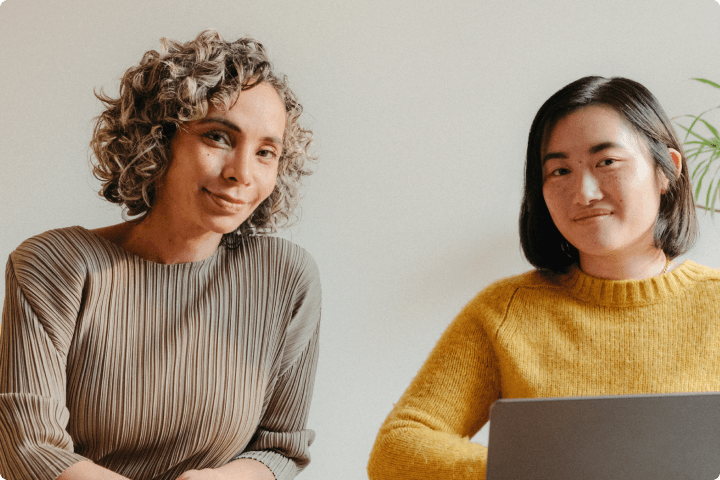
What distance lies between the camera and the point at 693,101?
5.55 ft

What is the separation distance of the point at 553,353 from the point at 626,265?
0.62ft

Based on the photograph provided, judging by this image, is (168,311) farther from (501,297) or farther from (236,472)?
(501,297)

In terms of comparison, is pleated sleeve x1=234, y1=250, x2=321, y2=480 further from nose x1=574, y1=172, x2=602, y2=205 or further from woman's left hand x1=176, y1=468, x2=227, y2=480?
nose x1=574, y1=172, x2=602, y2=205

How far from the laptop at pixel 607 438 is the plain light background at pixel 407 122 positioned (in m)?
1.01

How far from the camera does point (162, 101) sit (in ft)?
3.39

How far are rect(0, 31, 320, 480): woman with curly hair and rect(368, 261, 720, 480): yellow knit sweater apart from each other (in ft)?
0.84

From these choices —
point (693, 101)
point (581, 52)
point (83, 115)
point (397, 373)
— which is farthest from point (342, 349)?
point (693, 101)

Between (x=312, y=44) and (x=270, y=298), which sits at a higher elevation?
(x=312, y=44)

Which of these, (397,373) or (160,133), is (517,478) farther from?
(397,373)

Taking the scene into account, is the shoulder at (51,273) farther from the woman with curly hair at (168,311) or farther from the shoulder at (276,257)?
the shoulder at (276,257)

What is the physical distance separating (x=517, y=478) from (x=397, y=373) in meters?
1.02

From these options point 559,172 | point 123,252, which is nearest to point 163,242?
point 123,252

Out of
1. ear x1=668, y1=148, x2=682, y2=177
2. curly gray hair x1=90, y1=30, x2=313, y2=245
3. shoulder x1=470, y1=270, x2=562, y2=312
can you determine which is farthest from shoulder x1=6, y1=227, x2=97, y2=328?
ear x1=668, y1=148, x2=682, y2=177

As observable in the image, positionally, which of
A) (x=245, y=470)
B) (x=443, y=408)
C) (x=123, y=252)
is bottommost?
(x=245, y=470)
